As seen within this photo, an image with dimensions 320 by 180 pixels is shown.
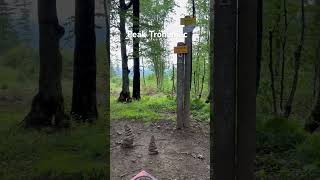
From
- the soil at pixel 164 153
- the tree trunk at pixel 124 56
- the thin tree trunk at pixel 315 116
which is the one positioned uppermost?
the tree trunk at pixel 124 56

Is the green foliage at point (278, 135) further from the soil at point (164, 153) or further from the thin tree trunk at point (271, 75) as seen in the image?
the soil at point (164, 153)

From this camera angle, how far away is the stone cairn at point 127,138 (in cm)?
234

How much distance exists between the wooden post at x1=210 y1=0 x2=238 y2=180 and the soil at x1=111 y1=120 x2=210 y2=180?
23 cm

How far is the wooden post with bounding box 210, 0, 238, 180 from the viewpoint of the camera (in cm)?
197

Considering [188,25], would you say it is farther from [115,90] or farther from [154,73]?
[115,90]

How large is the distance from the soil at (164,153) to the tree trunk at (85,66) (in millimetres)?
201

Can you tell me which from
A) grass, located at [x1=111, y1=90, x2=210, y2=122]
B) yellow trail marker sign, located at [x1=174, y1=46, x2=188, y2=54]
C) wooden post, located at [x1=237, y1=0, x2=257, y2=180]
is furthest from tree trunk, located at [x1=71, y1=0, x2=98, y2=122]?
wooden post, located at [x1=237, y1=0, x2=257, y2=180]

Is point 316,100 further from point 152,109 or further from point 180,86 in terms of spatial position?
point 152,109

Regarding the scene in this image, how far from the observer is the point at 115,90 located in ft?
7.54

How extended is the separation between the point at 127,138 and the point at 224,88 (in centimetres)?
71

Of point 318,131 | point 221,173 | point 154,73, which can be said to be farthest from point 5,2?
point 318,131

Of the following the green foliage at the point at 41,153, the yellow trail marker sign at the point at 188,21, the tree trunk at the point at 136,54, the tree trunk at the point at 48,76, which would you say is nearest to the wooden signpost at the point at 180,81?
the yellow trail marker sign at the point at 188,21

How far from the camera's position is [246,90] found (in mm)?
2014

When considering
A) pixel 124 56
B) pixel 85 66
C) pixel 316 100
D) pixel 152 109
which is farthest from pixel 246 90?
pixel 85 66
